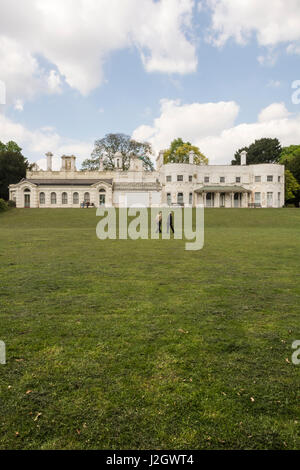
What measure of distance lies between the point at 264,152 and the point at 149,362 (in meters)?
87.6

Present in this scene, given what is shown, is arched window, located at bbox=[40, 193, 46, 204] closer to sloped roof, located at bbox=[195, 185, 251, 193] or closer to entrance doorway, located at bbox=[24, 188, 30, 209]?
entrance doorway, located at bbox=[24, 188, 30, 209]

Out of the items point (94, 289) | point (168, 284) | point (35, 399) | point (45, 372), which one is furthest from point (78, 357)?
point (168, 284)

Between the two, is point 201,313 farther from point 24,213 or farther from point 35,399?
point 24,213

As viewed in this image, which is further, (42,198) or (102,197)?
(102,197)

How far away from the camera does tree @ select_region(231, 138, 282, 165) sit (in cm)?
8191

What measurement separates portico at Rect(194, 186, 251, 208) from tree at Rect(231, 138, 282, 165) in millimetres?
22558

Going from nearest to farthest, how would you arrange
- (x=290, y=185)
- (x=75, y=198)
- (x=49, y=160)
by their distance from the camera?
(x=75, y=198), (x=49, y=160), (x=290, y=185)

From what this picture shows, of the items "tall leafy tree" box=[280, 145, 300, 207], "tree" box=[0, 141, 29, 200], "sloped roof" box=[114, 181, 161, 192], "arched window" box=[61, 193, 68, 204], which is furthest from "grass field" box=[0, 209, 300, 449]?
"tree" box=[0, 141, 29, 200]

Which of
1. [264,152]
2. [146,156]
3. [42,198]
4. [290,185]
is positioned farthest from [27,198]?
[264,152]

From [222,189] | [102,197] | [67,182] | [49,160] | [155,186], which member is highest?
Result: [49,160]

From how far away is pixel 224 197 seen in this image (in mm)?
62281

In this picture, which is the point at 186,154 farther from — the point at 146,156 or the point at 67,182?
the point at 67,182

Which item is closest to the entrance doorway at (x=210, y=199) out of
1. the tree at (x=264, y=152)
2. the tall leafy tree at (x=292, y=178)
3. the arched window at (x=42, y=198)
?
the tall leafy tree at (x=292, y=178)

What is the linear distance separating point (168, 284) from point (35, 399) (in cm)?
496
